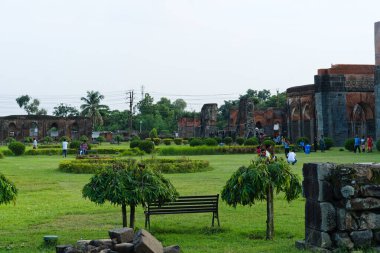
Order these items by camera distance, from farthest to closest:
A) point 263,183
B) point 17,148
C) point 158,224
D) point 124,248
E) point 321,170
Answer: point 17,148 < point 158,224 < point 263,183 < point 321,170 < point 124,248

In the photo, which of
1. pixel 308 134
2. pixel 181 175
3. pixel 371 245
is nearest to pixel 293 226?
pixel 371 245

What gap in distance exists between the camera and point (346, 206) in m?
8.02

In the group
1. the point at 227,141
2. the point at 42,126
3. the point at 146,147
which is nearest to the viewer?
the point at 146,147

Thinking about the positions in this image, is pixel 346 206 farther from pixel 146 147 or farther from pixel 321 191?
pixel 146 147

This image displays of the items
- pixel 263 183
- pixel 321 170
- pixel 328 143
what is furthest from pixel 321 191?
pixel 328 143

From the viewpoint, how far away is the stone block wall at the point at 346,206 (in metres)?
8.04

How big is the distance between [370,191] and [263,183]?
197 cm

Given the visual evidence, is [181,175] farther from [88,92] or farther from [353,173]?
[88,92]

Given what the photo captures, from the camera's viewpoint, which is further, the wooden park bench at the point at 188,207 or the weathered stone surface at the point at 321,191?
the wooden park bench at the point at 188,207

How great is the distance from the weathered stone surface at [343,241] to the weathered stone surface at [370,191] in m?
0.64

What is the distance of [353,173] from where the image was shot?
8.14 meters

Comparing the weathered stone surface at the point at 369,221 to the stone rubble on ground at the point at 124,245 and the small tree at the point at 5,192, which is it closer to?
the stone rubble on ground at the point at 124,245

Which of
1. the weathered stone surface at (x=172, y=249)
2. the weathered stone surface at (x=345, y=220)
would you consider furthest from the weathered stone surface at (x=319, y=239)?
the weathered stone surface at (x=172, y=249)

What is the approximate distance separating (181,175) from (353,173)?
45.5 ft
